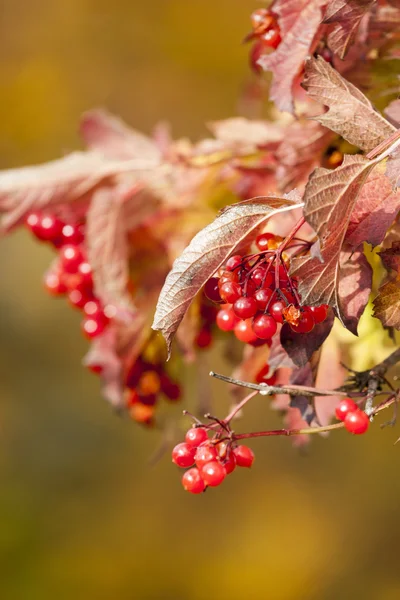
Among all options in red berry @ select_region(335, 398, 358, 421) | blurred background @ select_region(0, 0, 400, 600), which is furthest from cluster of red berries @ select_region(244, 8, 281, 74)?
blurred background @ select_region(0, 0, 400, 600)

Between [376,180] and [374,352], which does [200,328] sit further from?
[376,180]

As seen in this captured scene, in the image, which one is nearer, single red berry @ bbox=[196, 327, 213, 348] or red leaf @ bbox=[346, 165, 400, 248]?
red leaf @ bbox=[346, 165, 400, 248]

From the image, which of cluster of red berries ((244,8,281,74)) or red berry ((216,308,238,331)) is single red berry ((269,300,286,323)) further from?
cluster of red berries ((244,8,281,74))

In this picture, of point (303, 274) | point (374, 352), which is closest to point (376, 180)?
point (303, 274)

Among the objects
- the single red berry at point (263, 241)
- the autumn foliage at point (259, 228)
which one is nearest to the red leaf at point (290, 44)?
the autumn foliage at point (259, 228)

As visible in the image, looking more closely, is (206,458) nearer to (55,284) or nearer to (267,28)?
(267,28)

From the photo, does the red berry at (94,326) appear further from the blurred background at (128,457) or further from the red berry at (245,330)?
the blurred background at (128,457)

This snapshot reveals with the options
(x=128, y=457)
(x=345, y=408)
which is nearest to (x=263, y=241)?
(x=345, y=408)
